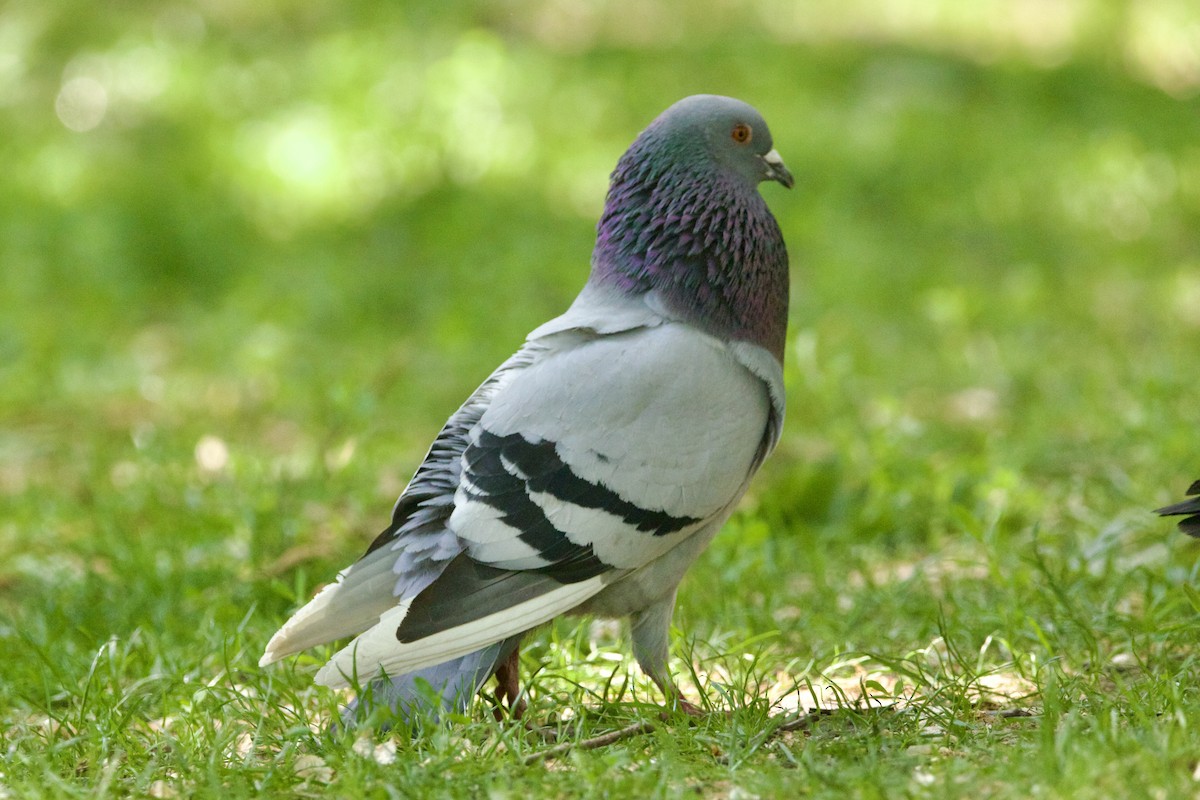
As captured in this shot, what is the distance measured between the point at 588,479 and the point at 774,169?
3.37 ft

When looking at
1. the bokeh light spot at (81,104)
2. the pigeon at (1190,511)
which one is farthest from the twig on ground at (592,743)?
the bokeh light spot at (81,104)

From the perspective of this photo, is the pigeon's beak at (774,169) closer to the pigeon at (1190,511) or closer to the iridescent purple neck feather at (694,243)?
the iridescent purple neck feather at (694,243)

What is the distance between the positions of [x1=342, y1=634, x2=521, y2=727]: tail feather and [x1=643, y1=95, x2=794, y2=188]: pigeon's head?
117 centimetres

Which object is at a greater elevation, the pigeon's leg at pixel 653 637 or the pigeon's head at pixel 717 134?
the pigeon's head at pixel 717 134

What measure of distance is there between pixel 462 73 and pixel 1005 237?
3275 millimetres

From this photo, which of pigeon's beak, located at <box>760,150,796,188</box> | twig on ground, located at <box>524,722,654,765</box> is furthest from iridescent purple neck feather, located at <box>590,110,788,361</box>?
twig on ground, located at <box>524,722,654,765</box>

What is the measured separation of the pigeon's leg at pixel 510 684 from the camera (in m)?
2.76

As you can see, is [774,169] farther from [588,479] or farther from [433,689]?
[433,689]

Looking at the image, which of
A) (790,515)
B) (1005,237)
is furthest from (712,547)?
(1005,237)

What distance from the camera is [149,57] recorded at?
8383mm

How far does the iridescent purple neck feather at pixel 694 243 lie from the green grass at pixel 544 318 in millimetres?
771

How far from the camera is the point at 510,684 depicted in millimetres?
2773

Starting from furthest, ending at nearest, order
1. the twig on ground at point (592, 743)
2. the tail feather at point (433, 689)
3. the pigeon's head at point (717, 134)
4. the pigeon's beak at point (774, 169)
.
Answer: the pigeon's beak at point (774, 169) < the pigeon's head at point (717, 134) < the tail feather at point (433, 689) < the twig on ground at point (592, 743)

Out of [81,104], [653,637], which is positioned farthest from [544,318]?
[81,104]
